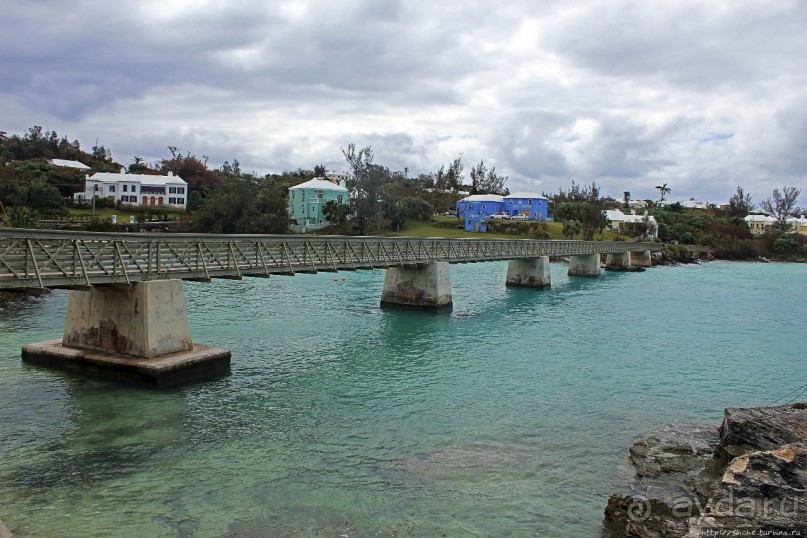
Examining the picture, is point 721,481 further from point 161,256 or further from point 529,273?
point 529,273

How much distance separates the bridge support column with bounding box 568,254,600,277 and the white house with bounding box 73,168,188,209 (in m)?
72.4

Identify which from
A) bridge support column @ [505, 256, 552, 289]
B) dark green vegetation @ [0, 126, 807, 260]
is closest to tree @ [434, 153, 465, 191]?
dark green vegetation @ [0, 126, 807, 260]

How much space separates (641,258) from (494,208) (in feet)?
117

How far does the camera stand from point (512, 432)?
760 inches

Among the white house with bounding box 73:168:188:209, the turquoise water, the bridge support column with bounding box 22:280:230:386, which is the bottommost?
the turquoise water

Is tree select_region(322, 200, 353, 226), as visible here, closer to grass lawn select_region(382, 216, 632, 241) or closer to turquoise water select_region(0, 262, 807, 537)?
grass lawn select_region(382, 216, 632, 241)

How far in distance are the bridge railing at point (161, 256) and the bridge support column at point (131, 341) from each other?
1.05 meters

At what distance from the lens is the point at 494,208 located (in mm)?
132375

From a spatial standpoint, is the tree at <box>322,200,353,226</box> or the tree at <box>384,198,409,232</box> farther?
the tree at <box>384,198,409,232</box>

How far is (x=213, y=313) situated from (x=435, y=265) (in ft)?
51.6

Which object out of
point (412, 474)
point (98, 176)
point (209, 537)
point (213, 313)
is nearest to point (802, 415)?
point (412, 474)

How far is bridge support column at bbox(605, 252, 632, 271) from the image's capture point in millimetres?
95875

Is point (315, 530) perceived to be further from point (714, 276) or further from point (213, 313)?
point (714, 276)

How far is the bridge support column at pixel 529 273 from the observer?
208 ft
